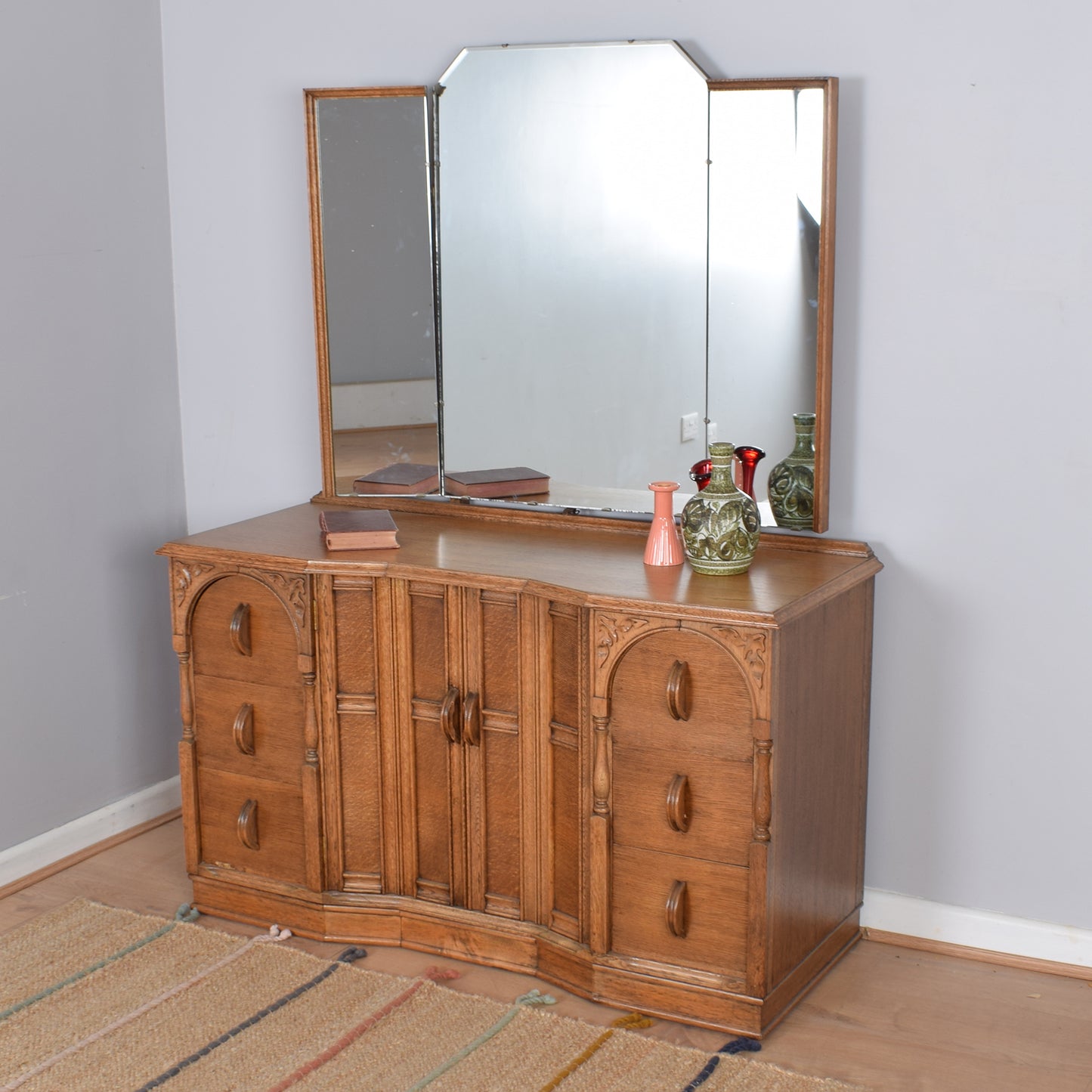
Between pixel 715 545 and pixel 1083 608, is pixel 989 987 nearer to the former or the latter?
pixel 1083 608

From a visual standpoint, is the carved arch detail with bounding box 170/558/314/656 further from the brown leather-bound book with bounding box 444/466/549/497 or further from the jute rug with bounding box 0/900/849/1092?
the jute rug with bounding box 0/900/849/1092

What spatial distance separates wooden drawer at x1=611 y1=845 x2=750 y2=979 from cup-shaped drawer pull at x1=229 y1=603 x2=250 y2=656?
0.83 meters

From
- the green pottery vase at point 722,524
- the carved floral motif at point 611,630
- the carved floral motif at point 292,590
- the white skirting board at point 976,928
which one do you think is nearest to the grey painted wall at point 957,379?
the white skirting board at point 976,928

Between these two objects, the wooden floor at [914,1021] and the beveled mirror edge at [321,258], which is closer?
the wooden floor at [914,1021]

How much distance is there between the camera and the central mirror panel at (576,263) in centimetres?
249

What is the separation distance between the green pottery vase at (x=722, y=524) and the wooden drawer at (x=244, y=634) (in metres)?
0.79

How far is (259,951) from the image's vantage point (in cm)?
252

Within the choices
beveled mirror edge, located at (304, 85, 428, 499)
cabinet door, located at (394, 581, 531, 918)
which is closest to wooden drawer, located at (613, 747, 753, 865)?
cabinet door, located at (394, 581, 531, 918)

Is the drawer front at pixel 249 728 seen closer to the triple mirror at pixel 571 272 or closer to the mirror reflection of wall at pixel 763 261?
the triple mirror at pixel 571 272

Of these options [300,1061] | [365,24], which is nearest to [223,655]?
[300,1061]

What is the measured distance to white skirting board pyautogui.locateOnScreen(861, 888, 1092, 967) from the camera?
245 cm

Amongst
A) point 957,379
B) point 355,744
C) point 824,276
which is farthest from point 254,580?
point 957,379

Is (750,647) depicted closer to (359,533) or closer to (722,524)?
(722,524)

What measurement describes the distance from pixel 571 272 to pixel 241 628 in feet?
3.13
